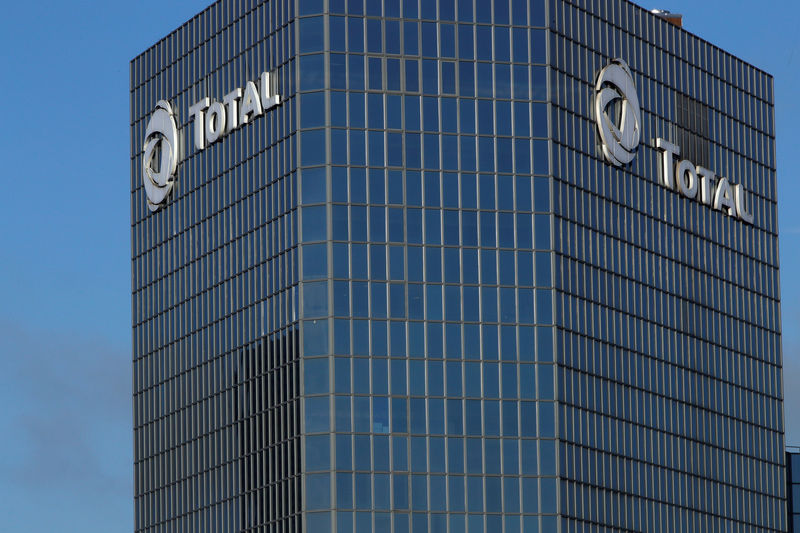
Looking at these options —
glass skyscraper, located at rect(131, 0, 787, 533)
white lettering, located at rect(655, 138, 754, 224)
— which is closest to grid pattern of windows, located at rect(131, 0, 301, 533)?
glass skyscraper, located at rect(131, 0, 787, 533)

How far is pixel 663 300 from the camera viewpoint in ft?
570

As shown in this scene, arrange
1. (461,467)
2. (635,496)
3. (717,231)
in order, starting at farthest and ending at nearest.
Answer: (717,231) → (635,496) → (461,467)

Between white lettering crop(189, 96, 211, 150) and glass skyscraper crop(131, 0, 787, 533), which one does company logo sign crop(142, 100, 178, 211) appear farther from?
white lettering crop(189, 96, 211, 150)

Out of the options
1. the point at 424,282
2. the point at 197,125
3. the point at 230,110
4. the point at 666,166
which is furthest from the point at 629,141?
the point at 197,125

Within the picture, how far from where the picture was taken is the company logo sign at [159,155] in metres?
176

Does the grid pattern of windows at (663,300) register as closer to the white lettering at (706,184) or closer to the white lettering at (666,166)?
the white lettering at (666,166)

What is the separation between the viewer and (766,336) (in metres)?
187

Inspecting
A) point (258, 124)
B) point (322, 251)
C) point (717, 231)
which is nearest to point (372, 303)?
point (322, 251)

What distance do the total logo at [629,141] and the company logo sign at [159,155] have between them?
105 ft

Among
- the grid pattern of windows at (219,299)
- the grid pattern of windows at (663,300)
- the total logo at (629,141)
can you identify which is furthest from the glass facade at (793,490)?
the grid pattern of windows at (219,299)

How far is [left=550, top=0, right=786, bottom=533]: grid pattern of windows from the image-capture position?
163 metres

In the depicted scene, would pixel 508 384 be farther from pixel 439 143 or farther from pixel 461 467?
pixel 439 143

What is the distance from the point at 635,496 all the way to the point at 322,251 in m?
29.7

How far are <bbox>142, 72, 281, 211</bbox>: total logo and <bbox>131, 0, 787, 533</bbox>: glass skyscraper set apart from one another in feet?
0.97
